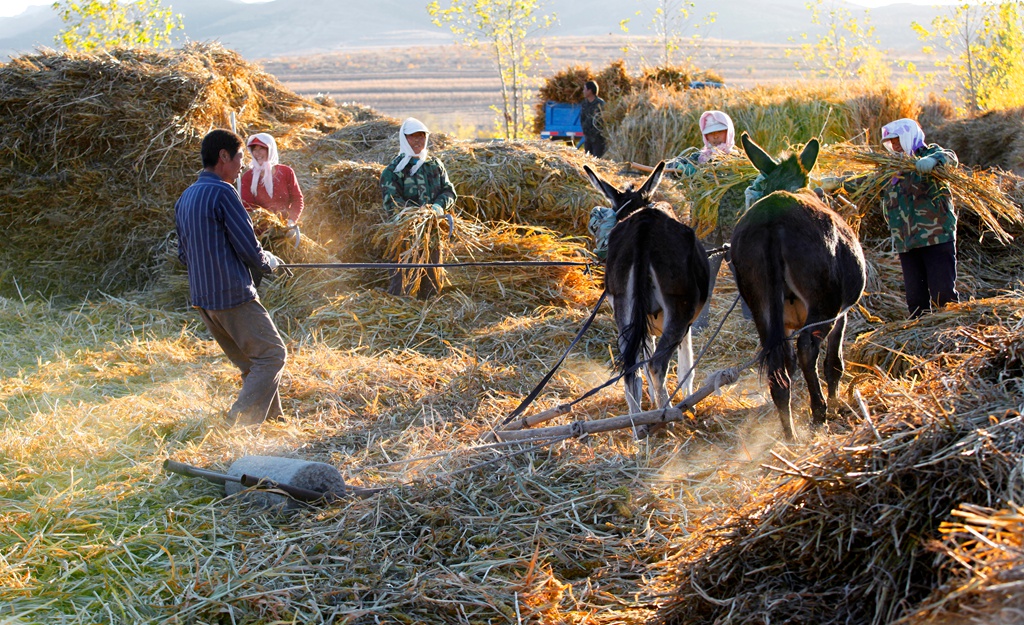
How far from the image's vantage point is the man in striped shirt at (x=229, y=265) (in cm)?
531

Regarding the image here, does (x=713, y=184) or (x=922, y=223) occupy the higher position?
(x=713, y=184)

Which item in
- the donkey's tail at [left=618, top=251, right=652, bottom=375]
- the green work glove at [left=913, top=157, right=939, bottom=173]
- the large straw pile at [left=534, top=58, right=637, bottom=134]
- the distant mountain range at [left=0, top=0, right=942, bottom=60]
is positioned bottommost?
the donkey's tail at [left=618, top=251, right=652, bottom=375]

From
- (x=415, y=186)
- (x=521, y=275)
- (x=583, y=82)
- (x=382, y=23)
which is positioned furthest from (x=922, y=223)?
(x=382, y=23)

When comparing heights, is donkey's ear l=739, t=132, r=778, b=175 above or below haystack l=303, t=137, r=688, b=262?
above

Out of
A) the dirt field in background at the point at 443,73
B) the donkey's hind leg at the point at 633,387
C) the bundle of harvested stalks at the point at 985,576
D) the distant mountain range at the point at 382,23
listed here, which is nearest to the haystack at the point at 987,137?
the donkey's hind leg at the point at 633,387

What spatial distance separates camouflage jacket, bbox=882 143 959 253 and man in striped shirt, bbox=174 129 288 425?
4.90 metres

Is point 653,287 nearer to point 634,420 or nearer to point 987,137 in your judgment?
point 634,420

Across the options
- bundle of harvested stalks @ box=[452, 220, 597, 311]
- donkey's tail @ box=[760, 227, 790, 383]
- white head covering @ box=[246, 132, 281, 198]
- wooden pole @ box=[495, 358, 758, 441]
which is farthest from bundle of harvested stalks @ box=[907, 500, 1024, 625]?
white head covering @ box=[246, 132, 281, 198]

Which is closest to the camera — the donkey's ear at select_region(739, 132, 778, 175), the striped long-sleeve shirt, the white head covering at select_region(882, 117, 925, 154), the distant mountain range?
the striped long-sleeve shirt

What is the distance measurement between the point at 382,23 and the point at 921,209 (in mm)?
164978

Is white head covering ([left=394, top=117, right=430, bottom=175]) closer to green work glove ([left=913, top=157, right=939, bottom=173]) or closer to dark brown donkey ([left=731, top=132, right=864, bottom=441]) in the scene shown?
dark brown donkey ([left=731, top=132, right=864, bottom=441])

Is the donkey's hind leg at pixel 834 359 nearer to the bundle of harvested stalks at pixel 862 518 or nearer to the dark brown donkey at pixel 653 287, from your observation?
the dark brown donkey at pixel 653 287

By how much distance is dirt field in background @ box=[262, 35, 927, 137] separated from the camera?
7188cm

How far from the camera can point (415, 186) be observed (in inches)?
336
